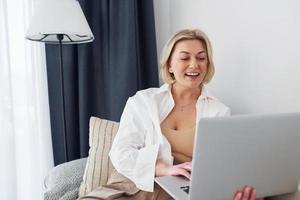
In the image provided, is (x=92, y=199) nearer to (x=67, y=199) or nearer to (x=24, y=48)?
(x=67, y=199)

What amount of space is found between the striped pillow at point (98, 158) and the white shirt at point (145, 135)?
15 cm

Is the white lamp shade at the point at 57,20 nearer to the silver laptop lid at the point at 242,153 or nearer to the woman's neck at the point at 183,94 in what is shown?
the woman's neck at the point at 183,94

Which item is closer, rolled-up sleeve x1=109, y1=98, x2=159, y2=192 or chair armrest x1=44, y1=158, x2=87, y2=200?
rolled-up sleeve x1=109, y1=98, x2=159, y2=192

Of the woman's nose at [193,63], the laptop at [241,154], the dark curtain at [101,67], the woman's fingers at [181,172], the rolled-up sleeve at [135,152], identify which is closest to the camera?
the laptop at [241,154]

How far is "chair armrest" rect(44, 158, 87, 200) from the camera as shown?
1315 millimetres

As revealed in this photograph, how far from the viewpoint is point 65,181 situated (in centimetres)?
139

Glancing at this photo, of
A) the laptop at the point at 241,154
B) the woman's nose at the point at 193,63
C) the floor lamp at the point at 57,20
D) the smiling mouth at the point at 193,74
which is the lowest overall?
the laptop at the point at 241,154

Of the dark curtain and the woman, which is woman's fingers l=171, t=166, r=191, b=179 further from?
the dark curtain

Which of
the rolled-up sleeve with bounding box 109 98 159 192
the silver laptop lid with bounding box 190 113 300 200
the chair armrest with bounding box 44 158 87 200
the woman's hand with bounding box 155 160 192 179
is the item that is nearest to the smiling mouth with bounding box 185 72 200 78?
the rolled-up sleeve with bounding box 109 98 159 192

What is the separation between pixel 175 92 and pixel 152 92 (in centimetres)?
10

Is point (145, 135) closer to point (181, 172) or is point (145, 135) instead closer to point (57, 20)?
point (181, 172)

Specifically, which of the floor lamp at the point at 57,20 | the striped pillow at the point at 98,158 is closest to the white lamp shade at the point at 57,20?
the floor lamp at the point at 57,20

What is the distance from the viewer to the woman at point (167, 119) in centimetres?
113

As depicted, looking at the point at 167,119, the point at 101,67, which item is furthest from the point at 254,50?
the point at 101,67
